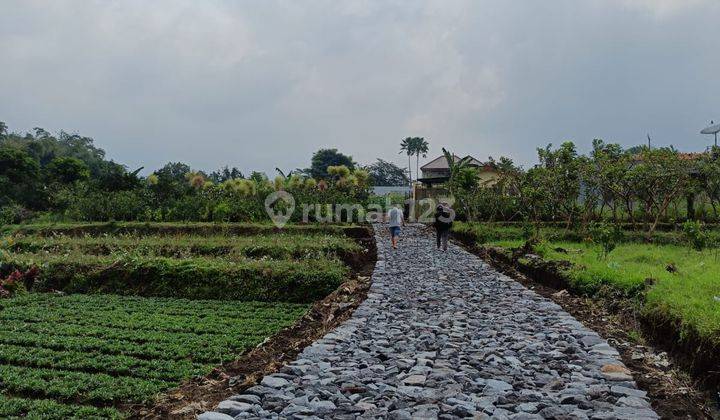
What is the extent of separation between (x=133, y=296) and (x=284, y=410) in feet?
22.4

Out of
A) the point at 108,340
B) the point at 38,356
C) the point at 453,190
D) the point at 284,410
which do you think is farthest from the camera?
the point at 453,190

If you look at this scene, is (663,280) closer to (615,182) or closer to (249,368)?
(249,368)

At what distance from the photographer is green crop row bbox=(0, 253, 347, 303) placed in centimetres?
969

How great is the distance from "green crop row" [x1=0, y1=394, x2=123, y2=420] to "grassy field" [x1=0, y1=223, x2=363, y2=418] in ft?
0.04

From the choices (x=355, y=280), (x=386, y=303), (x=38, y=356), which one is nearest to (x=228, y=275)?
(x=355, y=280)

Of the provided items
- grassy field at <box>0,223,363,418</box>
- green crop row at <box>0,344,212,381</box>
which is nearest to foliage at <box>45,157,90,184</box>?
grassy field at <box>0,223,363,418</box>

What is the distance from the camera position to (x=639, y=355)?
544 centimetres

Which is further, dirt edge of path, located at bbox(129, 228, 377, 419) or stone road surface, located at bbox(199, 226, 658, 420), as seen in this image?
dirt edge of path, located at bbox(129, 228, 377, 419)

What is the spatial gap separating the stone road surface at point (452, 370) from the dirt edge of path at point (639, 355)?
0.16 meters

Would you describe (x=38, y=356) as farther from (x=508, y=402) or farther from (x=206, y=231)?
(x=206, y=231)

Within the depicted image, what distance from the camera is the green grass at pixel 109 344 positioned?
478cm

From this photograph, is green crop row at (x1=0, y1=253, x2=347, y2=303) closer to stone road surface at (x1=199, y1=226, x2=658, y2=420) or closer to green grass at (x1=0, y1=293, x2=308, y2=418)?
green grass at (x1=0, y1=293, x2=308, y2=418)

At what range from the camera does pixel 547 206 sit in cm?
1972

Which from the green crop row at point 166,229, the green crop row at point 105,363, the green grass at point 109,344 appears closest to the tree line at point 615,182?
the green crop row at point 166,229
